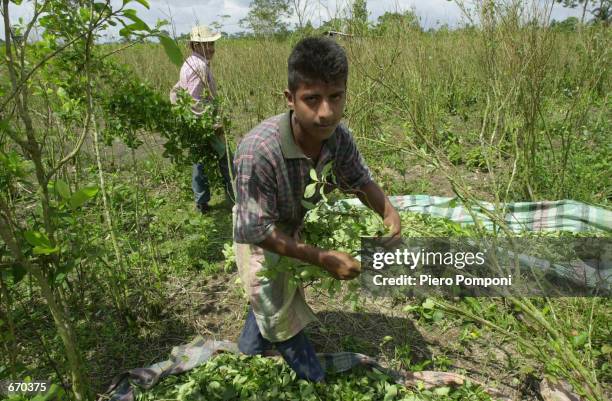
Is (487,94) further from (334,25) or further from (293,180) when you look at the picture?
(334,25)

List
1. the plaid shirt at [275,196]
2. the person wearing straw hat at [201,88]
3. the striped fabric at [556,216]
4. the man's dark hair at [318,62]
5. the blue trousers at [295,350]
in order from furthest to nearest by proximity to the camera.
Result: the person wearing straw hat at [201,88], the striped fabric at [556,216], the blue trousers at [295,350], the plaid shirt at [275,196], the man's dark hair at [318,62]

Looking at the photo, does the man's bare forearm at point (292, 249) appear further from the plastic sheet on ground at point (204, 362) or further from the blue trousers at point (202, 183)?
the blue trousers at point (202, 183)

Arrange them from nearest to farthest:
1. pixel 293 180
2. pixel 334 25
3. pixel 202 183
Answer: pixel 293 180 < pixel 202 183 < pixel 334 25

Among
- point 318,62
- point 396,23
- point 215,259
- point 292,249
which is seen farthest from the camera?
point 396,23

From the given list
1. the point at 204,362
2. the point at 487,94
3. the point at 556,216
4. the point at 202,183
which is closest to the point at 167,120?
the point at 202,183

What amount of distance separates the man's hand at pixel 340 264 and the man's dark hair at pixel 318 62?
1.78 ft

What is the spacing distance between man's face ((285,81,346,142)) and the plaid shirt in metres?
0.11

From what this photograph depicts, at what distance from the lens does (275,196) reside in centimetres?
143

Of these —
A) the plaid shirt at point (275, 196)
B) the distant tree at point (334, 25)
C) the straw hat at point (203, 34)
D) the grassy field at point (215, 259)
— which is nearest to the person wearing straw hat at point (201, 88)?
the straw hat at point (203, 34)

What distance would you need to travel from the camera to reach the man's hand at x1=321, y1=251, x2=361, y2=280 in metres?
1.29

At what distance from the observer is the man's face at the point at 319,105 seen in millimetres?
1293

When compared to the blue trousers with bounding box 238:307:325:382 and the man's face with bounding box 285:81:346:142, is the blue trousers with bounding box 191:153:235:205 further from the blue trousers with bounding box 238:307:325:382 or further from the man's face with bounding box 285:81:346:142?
the man's face with bounding box 285:81:346:142

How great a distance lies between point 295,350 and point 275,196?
2.39ft

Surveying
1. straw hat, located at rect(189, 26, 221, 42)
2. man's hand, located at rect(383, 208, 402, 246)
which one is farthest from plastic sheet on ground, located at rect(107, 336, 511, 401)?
straw hat, located at rect(189, 26, 221, 42)
